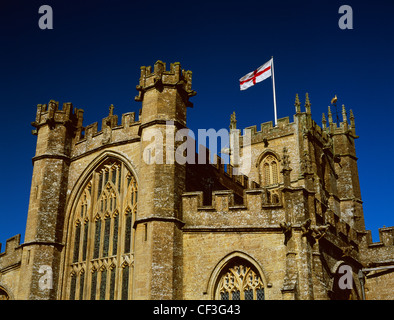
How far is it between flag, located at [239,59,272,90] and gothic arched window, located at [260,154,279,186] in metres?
5.02

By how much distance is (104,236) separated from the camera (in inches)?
896

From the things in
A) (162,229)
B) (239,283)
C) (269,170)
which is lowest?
(239,283)

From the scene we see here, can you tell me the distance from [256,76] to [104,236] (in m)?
16.6

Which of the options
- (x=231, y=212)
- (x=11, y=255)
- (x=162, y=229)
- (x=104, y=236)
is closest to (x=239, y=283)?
(x=231, y=212)

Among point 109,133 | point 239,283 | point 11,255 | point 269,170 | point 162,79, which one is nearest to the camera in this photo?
point 239,283

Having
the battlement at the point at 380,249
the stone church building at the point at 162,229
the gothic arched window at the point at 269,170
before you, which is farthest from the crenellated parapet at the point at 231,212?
the gothic arched window at the point at 269,170

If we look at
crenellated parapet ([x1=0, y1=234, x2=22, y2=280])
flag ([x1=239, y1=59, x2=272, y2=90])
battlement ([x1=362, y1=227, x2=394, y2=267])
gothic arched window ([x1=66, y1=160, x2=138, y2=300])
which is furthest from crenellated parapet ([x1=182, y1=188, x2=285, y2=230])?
flag ([x1=239, y1=59, x2=272, y2=90])

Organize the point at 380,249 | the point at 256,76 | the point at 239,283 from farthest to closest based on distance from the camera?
the point at 256,76 < the point at 380,249 < the point at 239,283

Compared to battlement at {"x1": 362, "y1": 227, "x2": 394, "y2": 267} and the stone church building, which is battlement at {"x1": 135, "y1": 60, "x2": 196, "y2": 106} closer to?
the stone church building

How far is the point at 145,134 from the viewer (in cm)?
2208

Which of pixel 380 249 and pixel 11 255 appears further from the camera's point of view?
pixel 380 249

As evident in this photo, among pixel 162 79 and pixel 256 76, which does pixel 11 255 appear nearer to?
pixel 162 79
